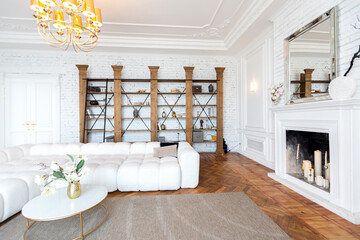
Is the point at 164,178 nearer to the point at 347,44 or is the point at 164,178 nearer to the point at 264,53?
the point at 347,44

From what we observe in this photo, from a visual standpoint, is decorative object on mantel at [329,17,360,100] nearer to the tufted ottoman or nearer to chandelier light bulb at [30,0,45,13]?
chandelier light bulb at [30,0,45,13]

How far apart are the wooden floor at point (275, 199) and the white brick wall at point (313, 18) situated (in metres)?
1.48

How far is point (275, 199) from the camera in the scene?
2.47 meters

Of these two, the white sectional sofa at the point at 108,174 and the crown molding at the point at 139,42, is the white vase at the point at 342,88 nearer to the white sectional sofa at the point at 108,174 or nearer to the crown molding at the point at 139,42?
the white sectional sofa at the point at 108,174

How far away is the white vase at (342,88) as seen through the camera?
1.99 metres

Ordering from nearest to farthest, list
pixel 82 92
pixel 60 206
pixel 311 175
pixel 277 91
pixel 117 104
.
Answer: pixel 60 206 → pixel 311 175 → pixel 277 91 → pixel 82 92 → pixel 117 104

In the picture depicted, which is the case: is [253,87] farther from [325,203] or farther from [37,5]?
[37,5]

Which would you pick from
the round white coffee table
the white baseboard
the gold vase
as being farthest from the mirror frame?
the gold vase

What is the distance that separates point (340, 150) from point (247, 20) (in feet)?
10.1

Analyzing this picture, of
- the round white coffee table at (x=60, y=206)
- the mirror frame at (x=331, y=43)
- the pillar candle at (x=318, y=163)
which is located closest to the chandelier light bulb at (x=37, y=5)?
the round white coffee table at (x=60, y=206)

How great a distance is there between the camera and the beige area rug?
1734 millimetres

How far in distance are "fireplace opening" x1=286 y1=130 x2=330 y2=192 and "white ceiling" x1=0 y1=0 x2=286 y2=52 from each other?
2.34 metres

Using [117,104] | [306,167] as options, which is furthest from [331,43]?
[117,104]

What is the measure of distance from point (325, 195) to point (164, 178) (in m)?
2.18
